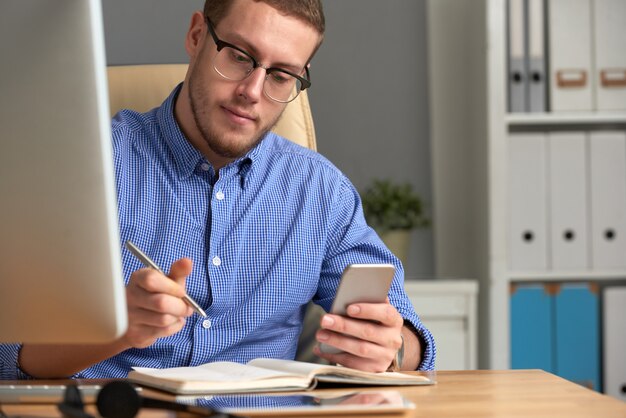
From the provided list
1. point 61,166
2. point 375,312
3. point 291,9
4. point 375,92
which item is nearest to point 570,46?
point 375,92

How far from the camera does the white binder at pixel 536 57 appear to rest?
93.9 inches

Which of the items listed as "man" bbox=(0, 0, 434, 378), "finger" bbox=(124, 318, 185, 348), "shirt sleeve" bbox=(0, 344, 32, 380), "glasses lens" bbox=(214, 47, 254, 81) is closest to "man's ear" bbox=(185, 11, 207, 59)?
"man" bbox=(0, 0, 434, 378)

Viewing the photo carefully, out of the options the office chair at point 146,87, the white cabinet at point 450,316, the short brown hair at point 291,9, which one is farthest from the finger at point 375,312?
the white cabinet at point 450,316

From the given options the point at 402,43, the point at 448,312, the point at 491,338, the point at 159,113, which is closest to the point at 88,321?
the point at 159,113

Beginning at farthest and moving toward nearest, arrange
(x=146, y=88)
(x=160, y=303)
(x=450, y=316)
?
(x=450, y=316)
(x=146, y=88)
(x=160, y=303)

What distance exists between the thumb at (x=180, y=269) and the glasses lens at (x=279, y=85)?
0.58 meters

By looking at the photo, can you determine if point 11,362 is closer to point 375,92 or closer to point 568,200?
point 568,200

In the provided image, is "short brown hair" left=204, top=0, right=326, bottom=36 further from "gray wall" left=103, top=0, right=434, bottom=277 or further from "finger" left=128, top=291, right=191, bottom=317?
"gray wall" left=103, top=0, right=434, bottom=277

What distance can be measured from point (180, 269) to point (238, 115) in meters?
0.56

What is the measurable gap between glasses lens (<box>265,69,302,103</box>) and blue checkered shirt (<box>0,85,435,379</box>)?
0.35ft

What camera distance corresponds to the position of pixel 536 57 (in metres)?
2.40

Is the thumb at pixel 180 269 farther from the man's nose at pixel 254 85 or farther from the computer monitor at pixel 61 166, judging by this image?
the man's nose at pixel 254 85

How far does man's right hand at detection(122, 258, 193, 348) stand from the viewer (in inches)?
33.9

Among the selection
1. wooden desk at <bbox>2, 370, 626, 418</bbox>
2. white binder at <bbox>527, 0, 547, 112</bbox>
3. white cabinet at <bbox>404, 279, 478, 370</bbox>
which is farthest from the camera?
white binder at <bbox>527, 0, 547, 112</bbox>
